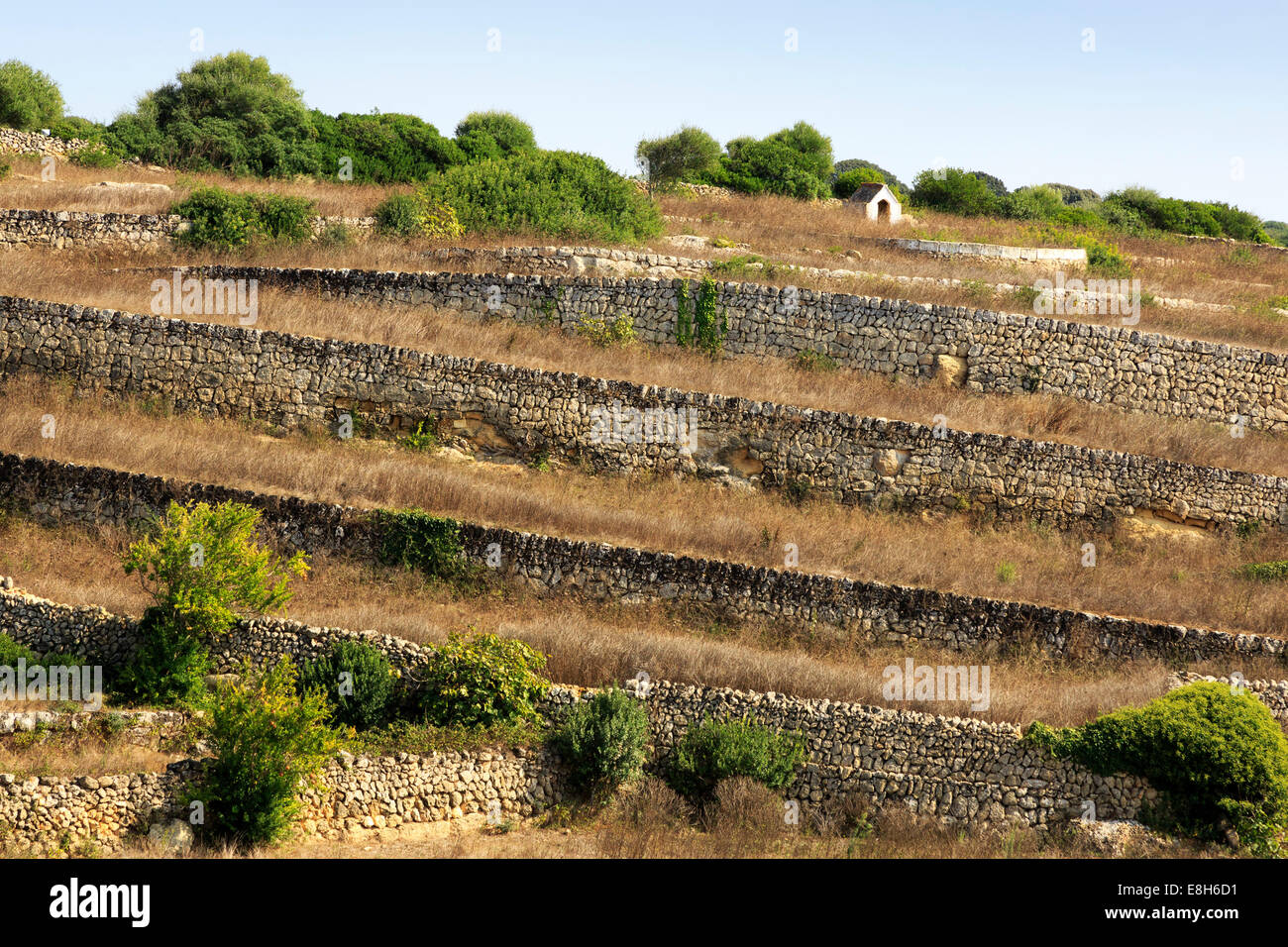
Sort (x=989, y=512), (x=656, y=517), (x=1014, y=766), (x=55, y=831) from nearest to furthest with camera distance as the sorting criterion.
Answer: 1. (x=55, y=831)
2. (x=1014, y=766)
3. (x=656, y=517)
4. (x=989, y=512)

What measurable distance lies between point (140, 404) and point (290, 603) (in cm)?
636

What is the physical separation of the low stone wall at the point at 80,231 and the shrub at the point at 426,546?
11775 mm

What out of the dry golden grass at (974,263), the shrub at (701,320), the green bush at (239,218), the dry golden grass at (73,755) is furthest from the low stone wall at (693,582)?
the dry golden grass at (974,263)

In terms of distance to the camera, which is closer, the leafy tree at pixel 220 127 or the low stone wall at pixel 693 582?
the low stone wall at pixel 693 582

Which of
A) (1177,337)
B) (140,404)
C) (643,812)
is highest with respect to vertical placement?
(1177,337)

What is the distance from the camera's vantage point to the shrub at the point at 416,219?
26391mm

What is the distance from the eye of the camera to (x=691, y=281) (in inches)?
902

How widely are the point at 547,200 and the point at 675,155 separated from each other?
12.4 metres

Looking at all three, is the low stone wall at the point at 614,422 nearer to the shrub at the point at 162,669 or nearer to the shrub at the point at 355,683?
the shrub at the point at 162,669

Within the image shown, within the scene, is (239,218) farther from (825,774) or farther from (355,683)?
(825,774)

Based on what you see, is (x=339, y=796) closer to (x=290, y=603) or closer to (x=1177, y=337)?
(x=290, y=603)

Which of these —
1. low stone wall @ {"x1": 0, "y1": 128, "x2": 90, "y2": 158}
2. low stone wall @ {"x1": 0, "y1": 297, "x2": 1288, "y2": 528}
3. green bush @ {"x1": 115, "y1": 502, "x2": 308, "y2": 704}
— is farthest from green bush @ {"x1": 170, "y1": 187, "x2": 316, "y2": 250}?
green bush @ {"x1": 115, "y1": 502, "x2": 308, "y2": 704}

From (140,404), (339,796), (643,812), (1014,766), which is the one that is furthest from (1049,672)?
(140,404)

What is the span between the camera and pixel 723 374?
→ 21.5 meters
